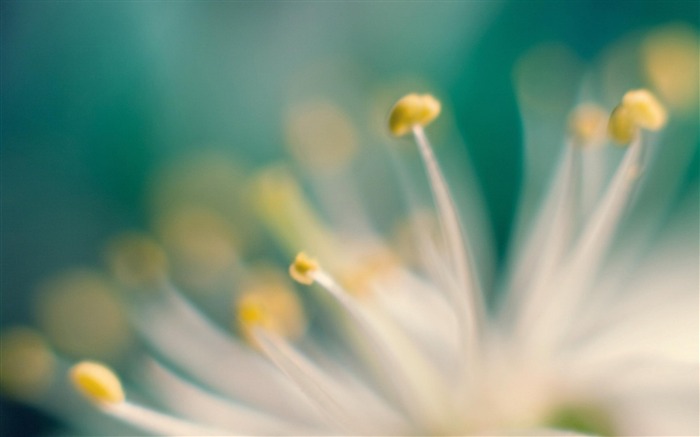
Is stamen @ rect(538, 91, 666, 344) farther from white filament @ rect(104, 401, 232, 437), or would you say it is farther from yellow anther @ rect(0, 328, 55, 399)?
yellow anther @ rect(0, 328, 55, 399)

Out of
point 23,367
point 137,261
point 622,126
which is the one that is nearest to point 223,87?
point 137,261

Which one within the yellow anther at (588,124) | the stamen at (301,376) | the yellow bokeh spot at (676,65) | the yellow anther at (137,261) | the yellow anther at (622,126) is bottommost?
the stamen at (301,376)

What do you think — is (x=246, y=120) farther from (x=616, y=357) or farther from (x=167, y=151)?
(x=616, y=357)

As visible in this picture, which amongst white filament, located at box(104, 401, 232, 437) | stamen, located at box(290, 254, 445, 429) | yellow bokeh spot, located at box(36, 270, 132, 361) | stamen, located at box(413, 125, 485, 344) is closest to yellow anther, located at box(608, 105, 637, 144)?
stamen, located at box(413, 125, 485, 344)

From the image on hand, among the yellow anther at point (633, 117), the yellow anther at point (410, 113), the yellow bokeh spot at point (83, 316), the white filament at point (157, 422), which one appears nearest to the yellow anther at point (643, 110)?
the yellow anther at point (633, 117)

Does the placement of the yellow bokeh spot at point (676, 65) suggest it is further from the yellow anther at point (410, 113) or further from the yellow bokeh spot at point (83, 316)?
the yellow bokeh spot at point (83, 316)
